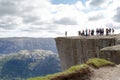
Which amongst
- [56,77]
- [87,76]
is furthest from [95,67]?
[56,77]

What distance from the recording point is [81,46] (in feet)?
243

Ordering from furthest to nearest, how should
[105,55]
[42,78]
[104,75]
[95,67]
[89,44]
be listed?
[89,44] → [105,55] → [95,67] → [104,75] → [42,78]

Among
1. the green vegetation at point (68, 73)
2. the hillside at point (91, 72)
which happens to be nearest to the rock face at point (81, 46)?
the hillside at point (91, 72)

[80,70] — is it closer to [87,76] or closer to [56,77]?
[87,76]

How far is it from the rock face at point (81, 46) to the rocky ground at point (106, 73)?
31292mm

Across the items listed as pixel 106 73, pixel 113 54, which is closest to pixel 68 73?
pixel 106 73

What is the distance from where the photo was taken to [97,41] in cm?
6725

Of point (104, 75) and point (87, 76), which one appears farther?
point (104, 75)

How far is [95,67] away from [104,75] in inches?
83.1

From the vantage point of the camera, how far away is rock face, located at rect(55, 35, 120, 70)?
215ft

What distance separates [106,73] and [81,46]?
46089 millimetres

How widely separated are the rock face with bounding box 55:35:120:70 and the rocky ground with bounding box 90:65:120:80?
103ft

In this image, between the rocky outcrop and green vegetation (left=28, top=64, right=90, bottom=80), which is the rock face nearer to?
the rocky outcrop

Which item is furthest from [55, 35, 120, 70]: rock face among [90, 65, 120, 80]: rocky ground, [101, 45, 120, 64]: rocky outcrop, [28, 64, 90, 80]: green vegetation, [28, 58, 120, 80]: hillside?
[28, 64, 90, 80]: green vegetation
